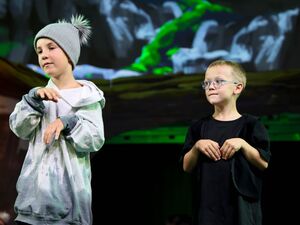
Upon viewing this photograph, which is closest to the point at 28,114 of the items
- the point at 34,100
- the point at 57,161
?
the point at 34,100

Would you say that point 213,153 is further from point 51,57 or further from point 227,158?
point 51,57

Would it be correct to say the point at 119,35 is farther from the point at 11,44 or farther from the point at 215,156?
the point at 215,156

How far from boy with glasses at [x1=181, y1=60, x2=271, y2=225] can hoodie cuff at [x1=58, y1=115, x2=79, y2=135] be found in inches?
16.4

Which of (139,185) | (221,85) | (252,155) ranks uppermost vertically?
(221,85)

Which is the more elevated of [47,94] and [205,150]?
[47,94]

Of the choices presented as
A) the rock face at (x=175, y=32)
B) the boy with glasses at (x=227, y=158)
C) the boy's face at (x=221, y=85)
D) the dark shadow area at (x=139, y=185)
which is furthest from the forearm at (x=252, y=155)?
the dark shadow area at (x=139, y=185)

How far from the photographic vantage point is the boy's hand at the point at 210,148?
1695 millimetres

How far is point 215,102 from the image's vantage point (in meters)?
1.80

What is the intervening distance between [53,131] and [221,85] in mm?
601

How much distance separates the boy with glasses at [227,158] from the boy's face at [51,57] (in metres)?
0.52

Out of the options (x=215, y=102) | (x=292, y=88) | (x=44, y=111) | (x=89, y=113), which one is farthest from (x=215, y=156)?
(x=292, y=88)

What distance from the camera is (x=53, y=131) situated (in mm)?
1604

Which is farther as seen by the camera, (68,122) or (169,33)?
(169,33)

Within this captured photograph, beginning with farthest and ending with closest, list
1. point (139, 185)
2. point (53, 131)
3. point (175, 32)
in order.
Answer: point (139, 185) < point (175, 32) < point (53, 131)
